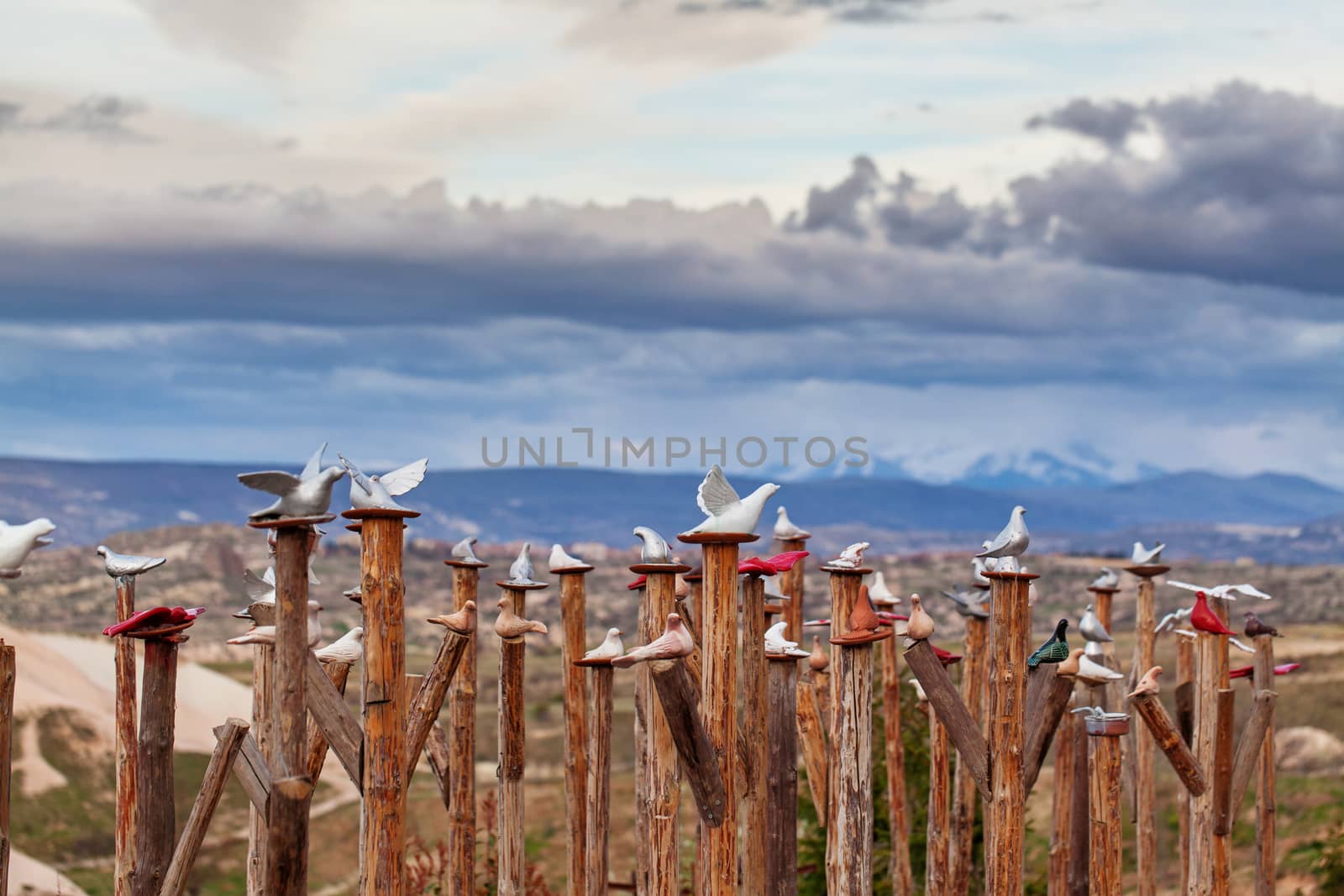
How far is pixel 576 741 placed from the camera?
958 cm

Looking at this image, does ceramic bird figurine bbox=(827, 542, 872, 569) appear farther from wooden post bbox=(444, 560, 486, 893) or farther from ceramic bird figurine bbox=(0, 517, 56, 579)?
ceramic bird figurine bbox=(0, 517, 56, 579)

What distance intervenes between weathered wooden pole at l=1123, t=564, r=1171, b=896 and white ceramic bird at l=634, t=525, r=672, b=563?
14.9 feet

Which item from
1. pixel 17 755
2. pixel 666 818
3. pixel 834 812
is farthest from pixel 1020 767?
pixel 17 755

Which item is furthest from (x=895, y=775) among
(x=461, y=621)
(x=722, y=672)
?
(x=461, y=621)

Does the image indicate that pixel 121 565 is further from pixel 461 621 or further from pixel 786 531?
pixel 786 531

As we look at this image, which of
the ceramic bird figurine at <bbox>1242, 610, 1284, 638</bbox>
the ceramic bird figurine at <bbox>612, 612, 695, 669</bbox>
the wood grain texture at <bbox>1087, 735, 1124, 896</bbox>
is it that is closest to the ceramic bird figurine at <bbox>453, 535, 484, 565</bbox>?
the ceramic bird figurine at <bbox>612, 612, 695, 669</bbox>

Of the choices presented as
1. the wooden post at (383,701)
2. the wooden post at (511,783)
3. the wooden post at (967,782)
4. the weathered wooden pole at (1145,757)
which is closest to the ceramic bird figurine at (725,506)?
the wooden post at (383,701)

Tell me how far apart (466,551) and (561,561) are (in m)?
0.86

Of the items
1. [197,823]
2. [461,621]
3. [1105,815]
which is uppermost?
[461,621]

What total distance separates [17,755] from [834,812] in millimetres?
24387

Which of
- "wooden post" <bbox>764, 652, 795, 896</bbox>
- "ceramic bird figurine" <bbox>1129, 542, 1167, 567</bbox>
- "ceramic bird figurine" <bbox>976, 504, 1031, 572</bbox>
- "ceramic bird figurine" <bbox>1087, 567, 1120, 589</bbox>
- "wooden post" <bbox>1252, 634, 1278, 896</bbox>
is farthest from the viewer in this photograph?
"ceramic bird figurine" <bbox>1087, 567, 1120, 589</bbox>

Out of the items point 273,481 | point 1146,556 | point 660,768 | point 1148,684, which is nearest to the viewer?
point 273,481

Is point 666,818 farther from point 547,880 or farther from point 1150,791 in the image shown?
point 547,880

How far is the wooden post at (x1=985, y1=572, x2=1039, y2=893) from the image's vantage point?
832 cm
